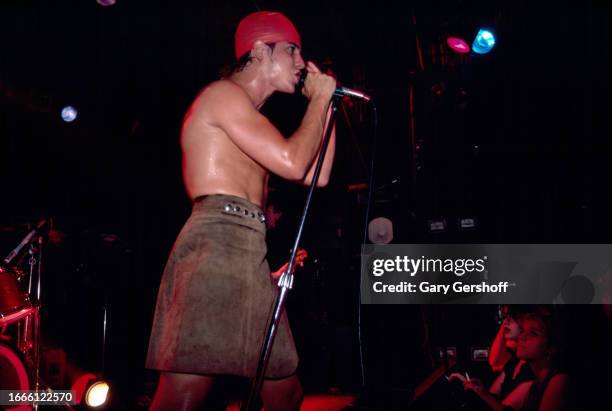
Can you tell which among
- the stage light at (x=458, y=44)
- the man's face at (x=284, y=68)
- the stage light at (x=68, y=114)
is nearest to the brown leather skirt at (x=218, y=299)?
the man's face at (x=284, y=68)

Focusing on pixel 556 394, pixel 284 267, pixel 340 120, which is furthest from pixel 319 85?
pixel 340 120

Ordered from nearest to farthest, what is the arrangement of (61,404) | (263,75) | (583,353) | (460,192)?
(263,75)
(583,353)
(61,404)
(460,192)

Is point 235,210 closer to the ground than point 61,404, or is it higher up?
higher up

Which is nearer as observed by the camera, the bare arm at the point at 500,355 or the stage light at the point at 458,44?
the bare arm at the point at 500,355

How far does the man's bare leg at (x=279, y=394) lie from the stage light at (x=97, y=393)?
13.6ft

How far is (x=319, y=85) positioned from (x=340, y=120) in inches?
285

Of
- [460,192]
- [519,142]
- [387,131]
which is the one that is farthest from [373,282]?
[519,142]

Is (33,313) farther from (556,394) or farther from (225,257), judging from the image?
(556,394)

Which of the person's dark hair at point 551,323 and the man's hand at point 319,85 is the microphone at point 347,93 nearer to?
the man's hand at point 319,85

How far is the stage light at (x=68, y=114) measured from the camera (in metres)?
6.76

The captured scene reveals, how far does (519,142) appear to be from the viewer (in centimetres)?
782

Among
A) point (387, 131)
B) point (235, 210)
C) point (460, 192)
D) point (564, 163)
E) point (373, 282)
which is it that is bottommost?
point (235, 210)

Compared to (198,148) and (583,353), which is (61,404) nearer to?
(198,148)

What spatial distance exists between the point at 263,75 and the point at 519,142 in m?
6.97
